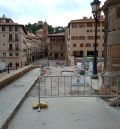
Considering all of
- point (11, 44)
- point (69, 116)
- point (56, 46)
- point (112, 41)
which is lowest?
point (69, 116)

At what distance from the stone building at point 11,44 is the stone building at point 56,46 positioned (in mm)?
30994

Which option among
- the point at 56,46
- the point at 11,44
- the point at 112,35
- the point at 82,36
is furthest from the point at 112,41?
the point at 56,46

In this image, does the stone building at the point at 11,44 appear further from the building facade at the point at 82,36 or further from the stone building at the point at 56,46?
the stone building at the point at 56,46

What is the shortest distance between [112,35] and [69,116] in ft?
10.8

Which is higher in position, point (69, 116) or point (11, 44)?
point (11, 44)

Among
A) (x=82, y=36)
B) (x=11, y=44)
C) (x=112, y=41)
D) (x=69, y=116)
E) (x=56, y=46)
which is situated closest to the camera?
(x=69, y=116)

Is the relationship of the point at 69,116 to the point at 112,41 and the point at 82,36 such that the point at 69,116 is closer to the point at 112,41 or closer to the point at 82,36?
the point at 112,41

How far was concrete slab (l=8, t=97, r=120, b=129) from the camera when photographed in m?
7.52

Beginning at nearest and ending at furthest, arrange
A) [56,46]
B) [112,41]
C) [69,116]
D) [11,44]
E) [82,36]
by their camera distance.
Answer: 1. [69,116]
2. [112,41]
3. [82,36]
4. [11,44]
5. [56,46]

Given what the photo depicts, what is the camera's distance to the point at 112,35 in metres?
10.2

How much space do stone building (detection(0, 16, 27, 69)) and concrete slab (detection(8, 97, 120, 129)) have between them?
258ft

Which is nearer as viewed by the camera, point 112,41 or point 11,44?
point 112,41

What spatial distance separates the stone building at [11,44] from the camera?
87.9m

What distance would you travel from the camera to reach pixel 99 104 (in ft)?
32.8
